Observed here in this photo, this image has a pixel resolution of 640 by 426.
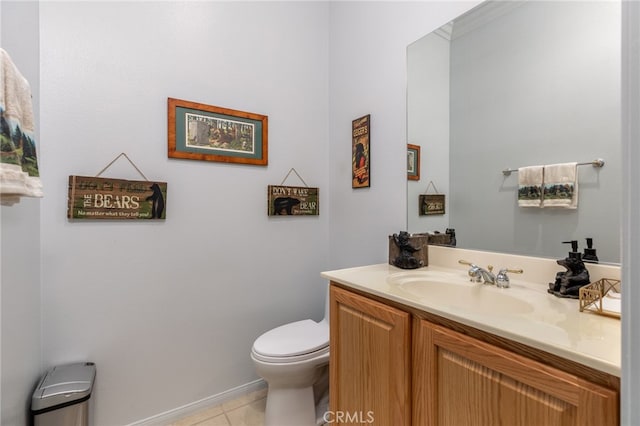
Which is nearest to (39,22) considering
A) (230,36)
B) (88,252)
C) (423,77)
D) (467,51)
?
(230,36)

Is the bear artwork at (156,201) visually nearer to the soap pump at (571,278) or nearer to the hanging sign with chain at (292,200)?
the hanging sign with chain at (292,200)

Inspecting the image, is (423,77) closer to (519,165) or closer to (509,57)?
(509,57)

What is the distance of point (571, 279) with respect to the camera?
3.10 feet

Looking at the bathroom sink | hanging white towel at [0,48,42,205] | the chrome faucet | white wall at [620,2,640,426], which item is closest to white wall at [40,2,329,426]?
hanging white towel at [0,48,42,205]

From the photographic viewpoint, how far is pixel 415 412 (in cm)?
91

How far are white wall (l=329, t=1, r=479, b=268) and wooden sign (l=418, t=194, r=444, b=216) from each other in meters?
0.09

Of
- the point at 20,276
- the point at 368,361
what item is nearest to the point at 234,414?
the point at 368,361

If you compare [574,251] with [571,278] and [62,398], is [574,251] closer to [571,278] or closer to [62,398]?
[571,278]

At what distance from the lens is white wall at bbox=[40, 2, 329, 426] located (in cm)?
138

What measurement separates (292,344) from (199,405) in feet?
2.37

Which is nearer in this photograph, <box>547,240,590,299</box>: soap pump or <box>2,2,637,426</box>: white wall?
<box>547,240,590,299</box>: soap pump

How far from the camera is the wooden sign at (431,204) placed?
1489mm

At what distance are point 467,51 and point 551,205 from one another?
788 mm

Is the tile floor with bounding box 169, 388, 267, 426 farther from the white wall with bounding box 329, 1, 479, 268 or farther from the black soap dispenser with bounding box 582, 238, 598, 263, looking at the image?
the black soap dispenser with bounding box 582, 238, 598, 263
